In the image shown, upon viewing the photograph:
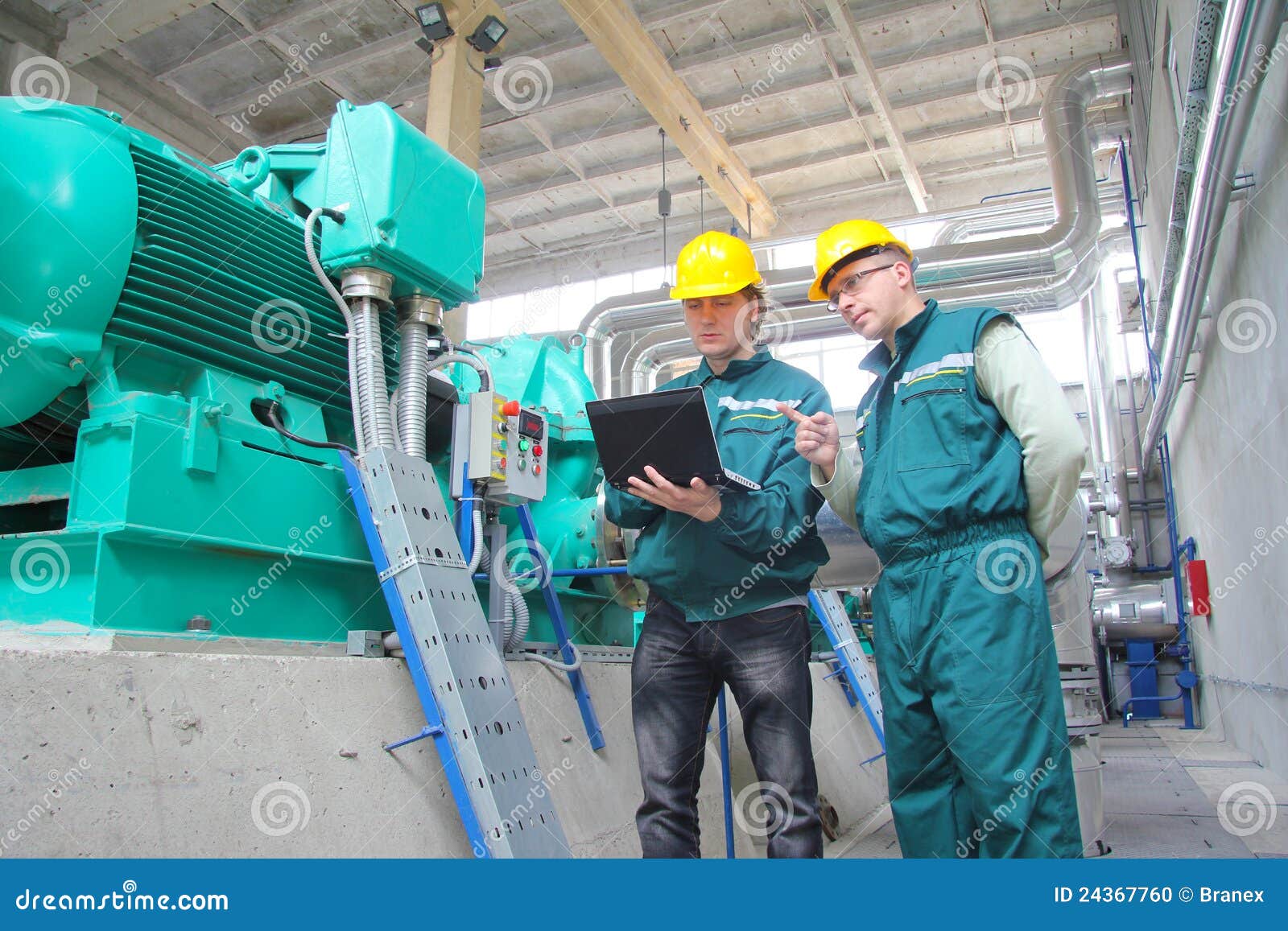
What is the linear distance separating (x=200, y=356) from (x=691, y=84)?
6.26m

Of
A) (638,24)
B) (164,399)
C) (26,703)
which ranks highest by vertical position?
(638,24)

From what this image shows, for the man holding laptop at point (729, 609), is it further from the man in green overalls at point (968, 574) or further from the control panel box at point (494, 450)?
the control panel box at point (494, 450)

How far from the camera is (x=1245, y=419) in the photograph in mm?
3535

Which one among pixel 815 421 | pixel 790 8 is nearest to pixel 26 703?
pixel 815 421

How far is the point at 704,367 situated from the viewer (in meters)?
2.02

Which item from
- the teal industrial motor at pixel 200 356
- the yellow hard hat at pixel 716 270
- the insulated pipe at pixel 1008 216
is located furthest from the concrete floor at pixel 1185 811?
the insulated pipe at pixel 1008 216

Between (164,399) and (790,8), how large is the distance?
6.07 meters

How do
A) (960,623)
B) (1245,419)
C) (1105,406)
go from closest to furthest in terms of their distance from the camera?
(960,623) → (1245,419) → (1105,406)

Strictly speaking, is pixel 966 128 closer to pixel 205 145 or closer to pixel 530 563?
pixel 205 145

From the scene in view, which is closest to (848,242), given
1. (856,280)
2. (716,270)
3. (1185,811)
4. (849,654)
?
(856,280)

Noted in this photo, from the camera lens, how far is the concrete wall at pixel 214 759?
1.21 m

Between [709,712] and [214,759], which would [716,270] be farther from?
[214,759]

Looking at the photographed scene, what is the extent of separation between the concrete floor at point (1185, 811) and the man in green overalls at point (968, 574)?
4.79 ft

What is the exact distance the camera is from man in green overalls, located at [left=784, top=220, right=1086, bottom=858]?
4.33 ft
